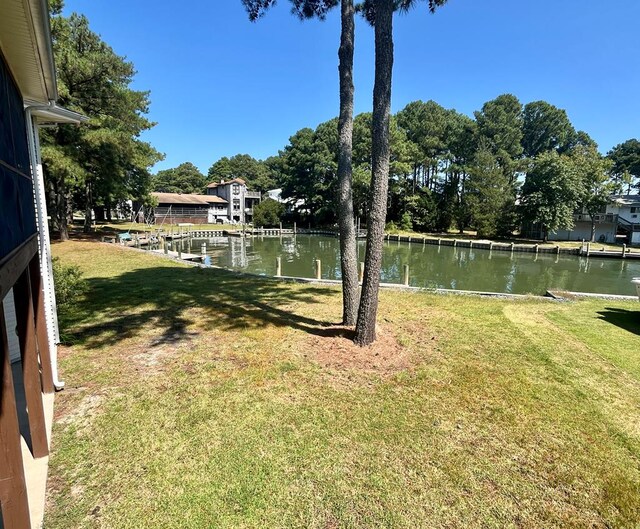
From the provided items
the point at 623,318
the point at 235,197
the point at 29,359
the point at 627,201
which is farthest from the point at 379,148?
the point at 235,197

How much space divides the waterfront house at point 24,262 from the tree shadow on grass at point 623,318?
27.5ft

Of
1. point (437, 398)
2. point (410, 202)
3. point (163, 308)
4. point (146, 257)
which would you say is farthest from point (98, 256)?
point (410, 202)

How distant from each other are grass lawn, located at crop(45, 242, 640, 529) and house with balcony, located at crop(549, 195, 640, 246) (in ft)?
107

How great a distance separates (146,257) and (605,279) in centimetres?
2226

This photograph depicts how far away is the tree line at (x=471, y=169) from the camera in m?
30.6

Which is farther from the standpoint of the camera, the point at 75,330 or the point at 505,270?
the point at 505,270

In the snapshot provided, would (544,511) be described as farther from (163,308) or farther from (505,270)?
(505,270)

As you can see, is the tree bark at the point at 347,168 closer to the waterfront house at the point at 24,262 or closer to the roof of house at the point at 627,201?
the waterfront house at the point at 24,262

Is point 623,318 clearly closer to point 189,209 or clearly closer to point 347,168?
point 347,168

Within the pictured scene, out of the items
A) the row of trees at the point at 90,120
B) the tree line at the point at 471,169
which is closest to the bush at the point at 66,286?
the row of trees at the point at 90,120

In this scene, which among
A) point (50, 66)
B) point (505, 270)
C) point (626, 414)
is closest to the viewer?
point (50, 66)

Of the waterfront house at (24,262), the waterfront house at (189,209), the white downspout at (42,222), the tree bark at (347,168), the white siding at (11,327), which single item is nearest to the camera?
the waterfront house at (24,262)

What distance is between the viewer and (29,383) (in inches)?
110

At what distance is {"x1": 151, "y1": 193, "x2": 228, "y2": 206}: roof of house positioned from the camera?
45188 mm
